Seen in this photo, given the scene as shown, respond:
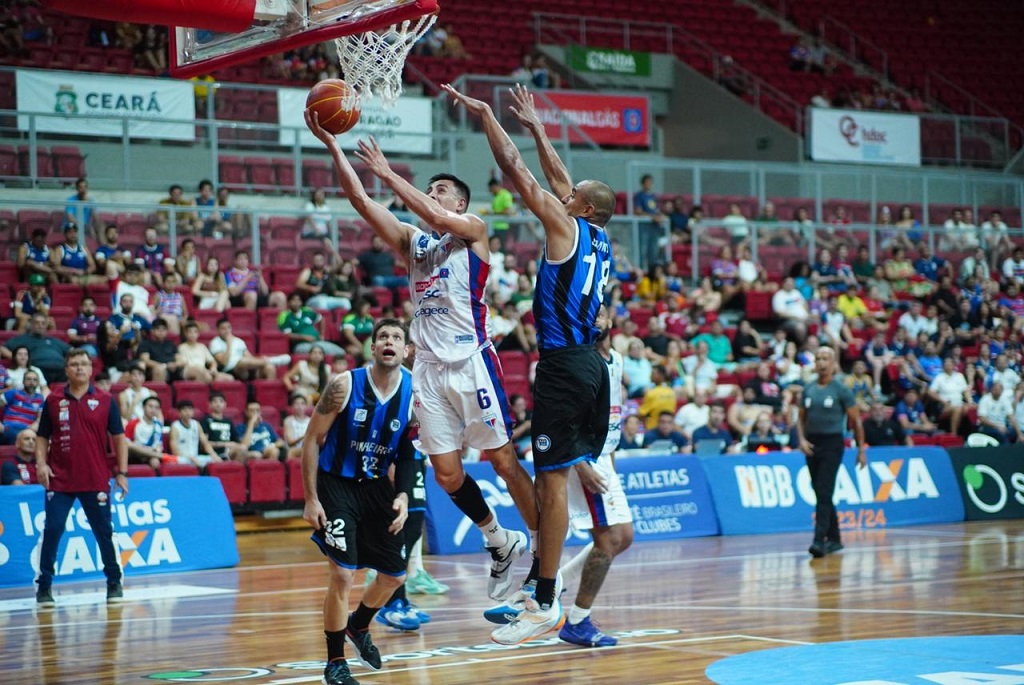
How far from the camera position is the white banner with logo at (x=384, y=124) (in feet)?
66.3

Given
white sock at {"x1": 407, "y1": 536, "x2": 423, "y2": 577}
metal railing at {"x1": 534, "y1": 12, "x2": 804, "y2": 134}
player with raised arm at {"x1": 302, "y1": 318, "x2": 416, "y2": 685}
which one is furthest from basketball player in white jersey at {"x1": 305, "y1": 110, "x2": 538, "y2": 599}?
metal railing at {"x1": 534, "y1": 12, "x2": 804, "y2": 134}

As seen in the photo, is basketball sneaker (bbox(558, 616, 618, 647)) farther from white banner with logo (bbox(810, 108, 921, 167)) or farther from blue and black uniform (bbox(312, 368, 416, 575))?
white banner with logo (bbox(810, 108, 921, 167))

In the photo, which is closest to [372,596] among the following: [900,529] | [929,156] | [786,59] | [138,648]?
[138,648]

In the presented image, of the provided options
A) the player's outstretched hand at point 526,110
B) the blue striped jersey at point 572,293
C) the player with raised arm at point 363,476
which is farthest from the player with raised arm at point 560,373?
the player with raised arm at point 363,476

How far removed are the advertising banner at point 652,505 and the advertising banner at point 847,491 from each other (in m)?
0.23

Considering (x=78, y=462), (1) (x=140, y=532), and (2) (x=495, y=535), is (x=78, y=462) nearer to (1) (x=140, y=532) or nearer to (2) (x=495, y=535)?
(1) (x=140, y=532)

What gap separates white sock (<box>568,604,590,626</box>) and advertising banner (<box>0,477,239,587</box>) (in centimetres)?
619

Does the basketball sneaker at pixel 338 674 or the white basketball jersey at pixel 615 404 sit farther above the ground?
the white basketball jersey at pixel 615 404

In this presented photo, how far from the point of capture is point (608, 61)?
2834cm

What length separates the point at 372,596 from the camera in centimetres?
759

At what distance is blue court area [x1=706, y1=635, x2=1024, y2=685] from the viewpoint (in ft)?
22.3

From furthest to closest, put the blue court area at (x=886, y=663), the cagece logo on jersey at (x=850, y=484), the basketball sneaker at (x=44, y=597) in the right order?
the cagece logo on jersey at (x=850, y=484)
the basketball sneaker at (x=44, y=597)
the blue court area at (x=886, y=663)

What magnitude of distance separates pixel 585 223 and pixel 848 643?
3076mm

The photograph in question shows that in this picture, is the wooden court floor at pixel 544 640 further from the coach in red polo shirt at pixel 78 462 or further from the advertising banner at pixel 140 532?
the coach in red polo shirt at pixel 78 462
